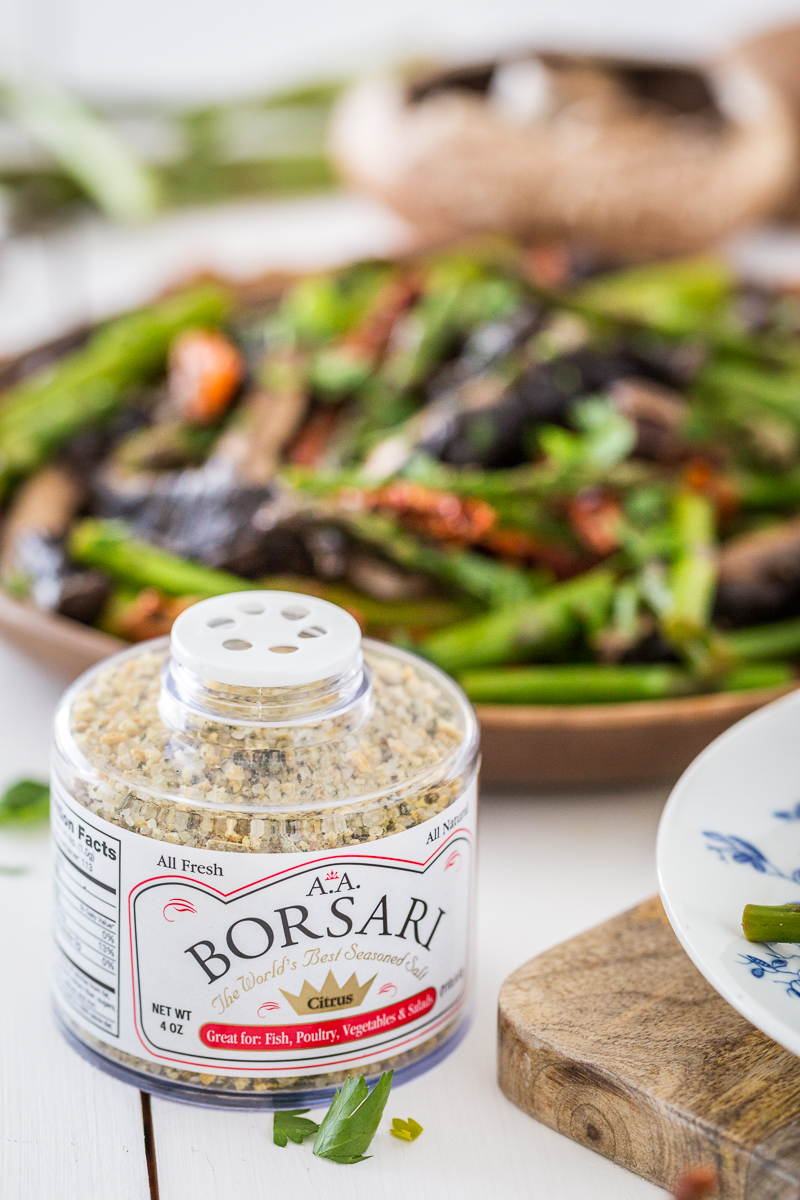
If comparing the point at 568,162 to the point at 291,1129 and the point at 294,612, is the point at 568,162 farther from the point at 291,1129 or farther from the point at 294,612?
the point at 291,1129

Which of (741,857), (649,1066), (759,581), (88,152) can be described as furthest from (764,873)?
(88,152)

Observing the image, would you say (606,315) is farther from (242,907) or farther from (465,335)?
(242,907)

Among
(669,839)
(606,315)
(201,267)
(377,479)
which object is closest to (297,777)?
(669,839)

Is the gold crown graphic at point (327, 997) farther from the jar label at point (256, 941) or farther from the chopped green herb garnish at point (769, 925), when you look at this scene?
the chopped green herb garnish at point (769, 925)

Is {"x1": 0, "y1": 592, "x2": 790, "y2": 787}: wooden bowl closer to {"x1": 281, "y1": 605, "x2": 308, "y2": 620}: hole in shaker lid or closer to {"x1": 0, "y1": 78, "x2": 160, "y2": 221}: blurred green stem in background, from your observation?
{"x1": 281, "y1": 605, "x2": 308, "y2": 620}: hole in shaker lid

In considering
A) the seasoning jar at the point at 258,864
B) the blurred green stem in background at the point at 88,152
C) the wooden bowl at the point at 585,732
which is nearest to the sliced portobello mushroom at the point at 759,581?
the wooden bowl at the point at 585,732

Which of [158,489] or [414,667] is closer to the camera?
[414,667]
